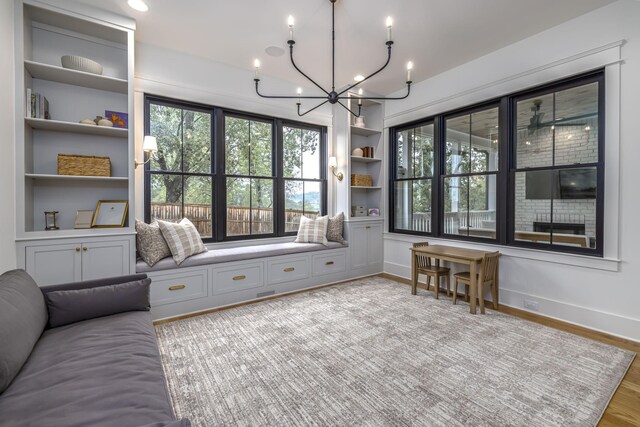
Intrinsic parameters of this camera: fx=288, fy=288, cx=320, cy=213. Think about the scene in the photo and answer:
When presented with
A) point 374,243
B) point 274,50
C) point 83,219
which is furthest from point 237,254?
point 274,50

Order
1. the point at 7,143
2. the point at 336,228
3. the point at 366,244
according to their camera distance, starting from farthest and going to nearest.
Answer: the point at 366,244 → the point at 336,228 → the point at 7,143

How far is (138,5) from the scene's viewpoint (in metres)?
2.65

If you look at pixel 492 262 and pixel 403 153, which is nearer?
pixel 492 262

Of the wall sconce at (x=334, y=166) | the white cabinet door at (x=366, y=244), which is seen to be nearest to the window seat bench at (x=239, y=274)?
the white cabinet door at (x=366, y=244)

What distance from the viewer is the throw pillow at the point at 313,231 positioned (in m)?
4.33

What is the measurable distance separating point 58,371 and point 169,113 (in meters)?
3.05

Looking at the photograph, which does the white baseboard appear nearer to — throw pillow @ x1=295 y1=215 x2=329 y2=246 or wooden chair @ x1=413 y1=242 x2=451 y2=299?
wooden chair @ x1=413 y1=242 x2=451 y2=299

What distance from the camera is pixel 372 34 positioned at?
10.1 ft

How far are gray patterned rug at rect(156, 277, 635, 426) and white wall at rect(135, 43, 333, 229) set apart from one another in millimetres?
1964

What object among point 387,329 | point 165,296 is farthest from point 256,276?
point 387,329

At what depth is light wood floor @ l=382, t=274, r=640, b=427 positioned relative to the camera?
1.64 m

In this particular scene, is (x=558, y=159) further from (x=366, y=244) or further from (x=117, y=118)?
(x=117, y=118)

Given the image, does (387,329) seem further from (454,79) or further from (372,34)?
(454,79)

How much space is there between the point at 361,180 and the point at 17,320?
167 inches
